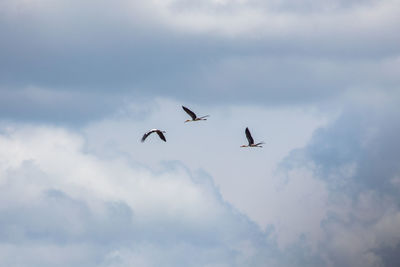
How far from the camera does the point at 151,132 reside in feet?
614

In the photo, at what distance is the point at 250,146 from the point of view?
190750 mm

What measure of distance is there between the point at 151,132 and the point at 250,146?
953 inches

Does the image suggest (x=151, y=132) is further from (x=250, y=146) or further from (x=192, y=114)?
(x=250, y=146)

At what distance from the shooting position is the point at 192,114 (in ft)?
619

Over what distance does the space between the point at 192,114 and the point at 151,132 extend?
10.7 m

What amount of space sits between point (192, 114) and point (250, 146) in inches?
634

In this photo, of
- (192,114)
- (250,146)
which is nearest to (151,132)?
(192,114)
